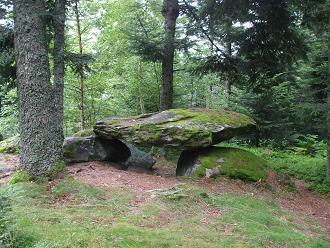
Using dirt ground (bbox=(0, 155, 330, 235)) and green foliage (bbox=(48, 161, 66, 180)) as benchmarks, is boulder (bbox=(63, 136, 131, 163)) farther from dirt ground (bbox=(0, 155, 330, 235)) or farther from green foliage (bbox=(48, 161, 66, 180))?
green foliage (bbox=(48, 161, 66, 180))

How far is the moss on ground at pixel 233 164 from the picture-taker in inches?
390

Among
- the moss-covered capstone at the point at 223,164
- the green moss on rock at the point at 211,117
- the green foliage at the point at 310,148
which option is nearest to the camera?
the moss-covered capstone at the point at 223,164

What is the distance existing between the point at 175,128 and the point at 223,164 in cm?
161

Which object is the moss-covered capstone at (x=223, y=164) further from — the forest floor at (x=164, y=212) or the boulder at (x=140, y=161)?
the boulder at (x=140, y=161)

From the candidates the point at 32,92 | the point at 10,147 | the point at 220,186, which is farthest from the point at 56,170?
the point at 10,147

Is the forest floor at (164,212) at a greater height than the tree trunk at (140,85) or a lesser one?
lesser

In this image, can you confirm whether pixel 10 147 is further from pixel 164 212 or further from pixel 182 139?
pixel 164 212

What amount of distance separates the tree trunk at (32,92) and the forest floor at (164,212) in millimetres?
672

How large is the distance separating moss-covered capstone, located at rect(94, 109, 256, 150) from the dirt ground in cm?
93

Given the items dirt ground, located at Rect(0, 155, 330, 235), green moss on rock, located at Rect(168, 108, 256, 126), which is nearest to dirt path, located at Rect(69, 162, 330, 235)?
dirt ground, located at Rect(0, 155, 330, 235)

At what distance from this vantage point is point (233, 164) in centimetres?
1011

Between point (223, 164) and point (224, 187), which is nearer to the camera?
point (224, 187)

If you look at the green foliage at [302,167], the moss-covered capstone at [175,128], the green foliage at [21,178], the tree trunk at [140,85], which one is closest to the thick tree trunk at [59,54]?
the green foliage at [21,178]

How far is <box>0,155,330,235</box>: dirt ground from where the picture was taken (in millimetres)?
8406
